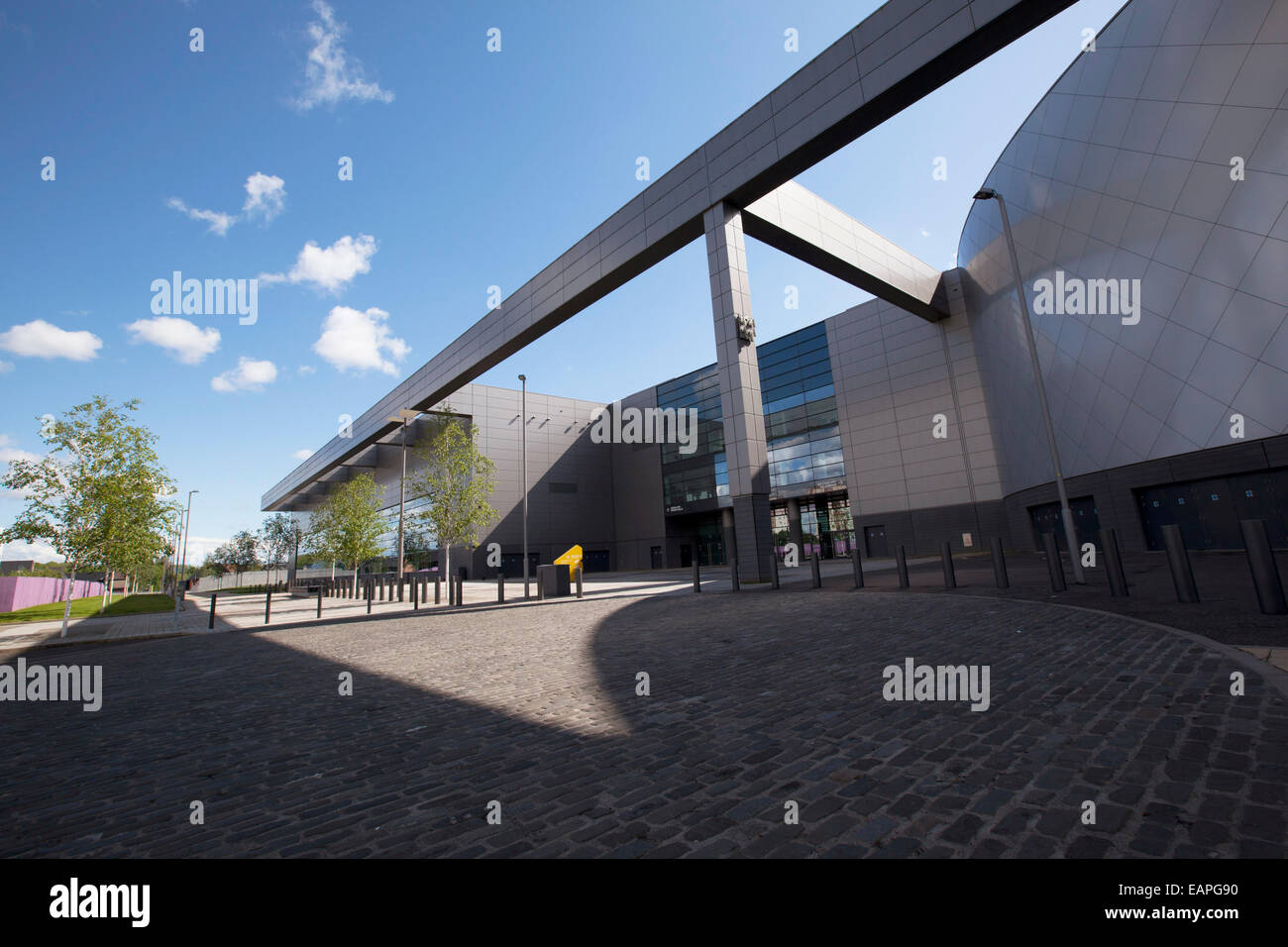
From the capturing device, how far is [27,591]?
32.3 meters

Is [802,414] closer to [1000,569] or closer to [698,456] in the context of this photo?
[698,456]

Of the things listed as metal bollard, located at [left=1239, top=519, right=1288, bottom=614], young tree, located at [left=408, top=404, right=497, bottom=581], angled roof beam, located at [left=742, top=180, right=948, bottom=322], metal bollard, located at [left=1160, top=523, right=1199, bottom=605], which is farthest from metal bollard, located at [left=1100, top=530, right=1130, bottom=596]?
young tree, located at [left=408, top=404, right=497, bottom=581]

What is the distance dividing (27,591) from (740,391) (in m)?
44.0

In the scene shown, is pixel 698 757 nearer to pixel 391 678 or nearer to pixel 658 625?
pixel 391 678

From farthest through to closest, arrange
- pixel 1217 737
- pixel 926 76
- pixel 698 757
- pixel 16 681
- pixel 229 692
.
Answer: pixel 926 76 → pixel 16 681 → pixel 229 692 → pixel 698 757 → pixel 1217 737

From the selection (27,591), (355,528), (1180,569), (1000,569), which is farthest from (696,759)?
(27,591)

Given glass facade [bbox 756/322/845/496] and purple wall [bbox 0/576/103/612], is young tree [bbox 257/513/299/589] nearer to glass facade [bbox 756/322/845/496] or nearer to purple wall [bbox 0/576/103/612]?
purple wall [bbox 0/576/103/612]

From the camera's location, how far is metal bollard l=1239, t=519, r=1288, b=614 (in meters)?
6.43

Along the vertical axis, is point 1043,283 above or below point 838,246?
below

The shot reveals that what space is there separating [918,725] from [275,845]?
3.97m

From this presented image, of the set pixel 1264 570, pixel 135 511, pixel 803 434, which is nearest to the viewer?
pixel 1264 570

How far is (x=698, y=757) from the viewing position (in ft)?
11.4

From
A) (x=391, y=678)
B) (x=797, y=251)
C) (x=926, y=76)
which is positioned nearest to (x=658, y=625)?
(x=391, y=678)

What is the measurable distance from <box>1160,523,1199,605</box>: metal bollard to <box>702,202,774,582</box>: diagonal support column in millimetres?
10067
